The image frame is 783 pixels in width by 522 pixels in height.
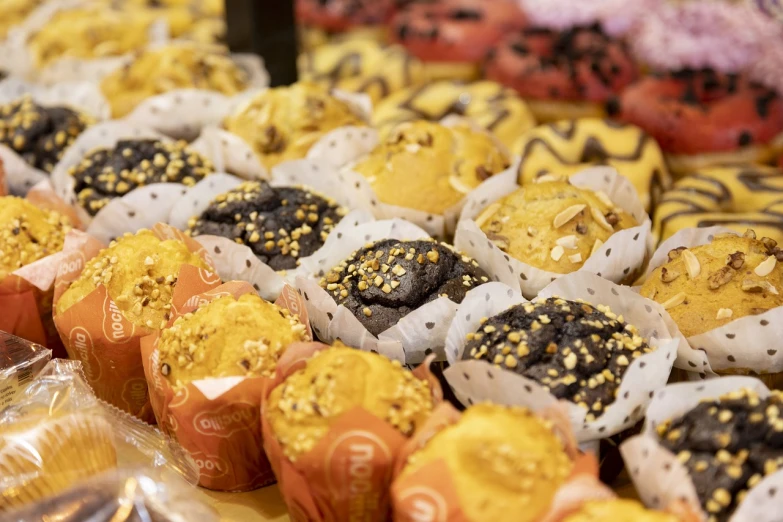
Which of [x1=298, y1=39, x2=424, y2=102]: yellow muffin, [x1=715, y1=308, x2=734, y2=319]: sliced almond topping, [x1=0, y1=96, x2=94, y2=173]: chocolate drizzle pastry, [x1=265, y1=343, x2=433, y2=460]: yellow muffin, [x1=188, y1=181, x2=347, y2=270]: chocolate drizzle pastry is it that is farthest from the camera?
[x1=298, y1=39, x2=424, y2=102]: yellow muffin

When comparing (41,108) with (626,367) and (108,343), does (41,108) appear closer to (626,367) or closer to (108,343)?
(108,343)

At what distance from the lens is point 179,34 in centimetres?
510

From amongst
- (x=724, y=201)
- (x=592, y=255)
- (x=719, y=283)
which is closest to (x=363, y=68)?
(x=724, y=201)

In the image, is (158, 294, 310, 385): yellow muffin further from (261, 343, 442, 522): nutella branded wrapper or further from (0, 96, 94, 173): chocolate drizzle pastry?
(0, 96, 94, 173): chocolate drizzle pastry

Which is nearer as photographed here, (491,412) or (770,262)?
(491,412)

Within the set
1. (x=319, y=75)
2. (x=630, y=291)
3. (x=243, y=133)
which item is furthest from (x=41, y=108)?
(x=630, y=291)

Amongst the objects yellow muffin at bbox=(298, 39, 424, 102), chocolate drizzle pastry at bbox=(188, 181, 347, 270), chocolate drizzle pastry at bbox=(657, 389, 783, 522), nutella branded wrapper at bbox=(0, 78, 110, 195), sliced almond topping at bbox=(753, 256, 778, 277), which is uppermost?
sliced almond topping at bbox=(753, 256, 778, 277)

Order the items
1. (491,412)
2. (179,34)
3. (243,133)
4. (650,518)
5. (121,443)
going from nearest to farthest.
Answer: (650,518) → (491,412) → (121,443) → (243,133) → (179,34)

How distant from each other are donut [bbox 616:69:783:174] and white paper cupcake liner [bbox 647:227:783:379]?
169 centimetres

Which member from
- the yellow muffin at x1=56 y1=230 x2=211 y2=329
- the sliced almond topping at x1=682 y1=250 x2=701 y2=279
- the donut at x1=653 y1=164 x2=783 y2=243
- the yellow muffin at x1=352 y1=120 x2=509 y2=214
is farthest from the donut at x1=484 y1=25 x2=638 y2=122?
the yellow muffin at x1=56 y1=230 x2=211 y2=329

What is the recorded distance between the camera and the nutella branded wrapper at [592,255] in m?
2.38

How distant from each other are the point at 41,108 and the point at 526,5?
2774 mm

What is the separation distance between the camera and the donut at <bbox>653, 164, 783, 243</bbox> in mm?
2799

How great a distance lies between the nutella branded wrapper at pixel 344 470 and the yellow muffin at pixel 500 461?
0.08 metres
